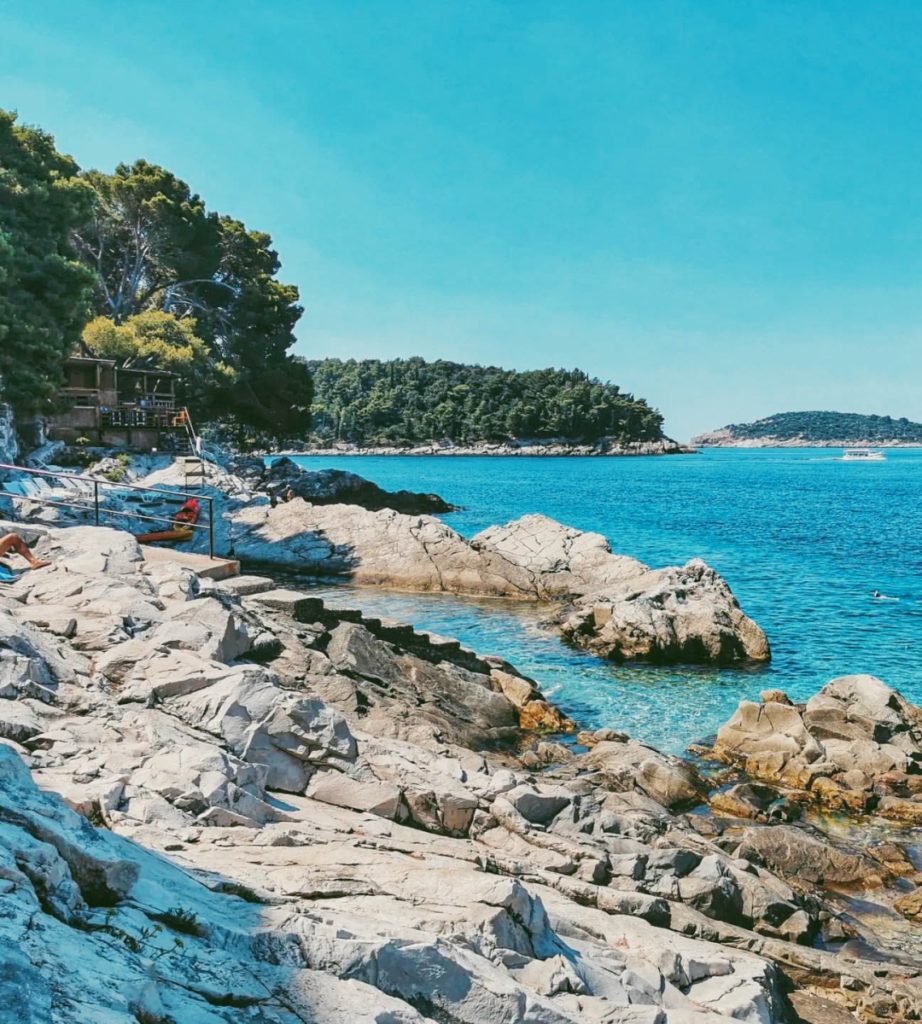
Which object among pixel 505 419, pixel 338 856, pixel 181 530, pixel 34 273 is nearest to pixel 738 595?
pixel 181 530

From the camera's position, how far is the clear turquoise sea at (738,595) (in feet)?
69.6

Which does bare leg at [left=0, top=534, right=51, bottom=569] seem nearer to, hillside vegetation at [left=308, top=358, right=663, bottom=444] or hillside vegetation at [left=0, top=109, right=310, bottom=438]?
hillside vegetation at [left=0, top=109, right=310, bottom=438]

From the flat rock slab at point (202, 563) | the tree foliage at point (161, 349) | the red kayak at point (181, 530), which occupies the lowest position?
the red kayak at point (181, 530)

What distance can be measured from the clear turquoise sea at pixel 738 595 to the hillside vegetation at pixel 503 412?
286 feet

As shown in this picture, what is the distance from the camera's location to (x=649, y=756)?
49.4ft

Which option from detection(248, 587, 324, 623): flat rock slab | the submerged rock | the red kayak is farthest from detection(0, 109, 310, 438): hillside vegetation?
detection(248, 587, 324, 623): flat rock slab

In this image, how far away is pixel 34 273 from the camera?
35.9 m

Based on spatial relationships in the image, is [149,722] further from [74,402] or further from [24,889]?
[74,402]

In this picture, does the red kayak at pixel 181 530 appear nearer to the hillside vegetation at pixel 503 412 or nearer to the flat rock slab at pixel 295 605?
the flat rock slab at pixel 295 605

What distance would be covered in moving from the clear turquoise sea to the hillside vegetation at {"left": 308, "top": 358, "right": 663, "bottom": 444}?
286 feet

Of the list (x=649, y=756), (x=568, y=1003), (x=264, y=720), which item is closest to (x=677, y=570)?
(x=649, y=756)

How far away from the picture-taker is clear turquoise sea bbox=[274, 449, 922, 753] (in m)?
21.2

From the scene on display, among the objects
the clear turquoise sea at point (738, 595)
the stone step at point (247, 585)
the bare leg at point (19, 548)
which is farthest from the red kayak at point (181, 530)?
the bare leg at point (19, 548)

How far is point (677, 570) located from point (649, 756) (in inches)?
541
